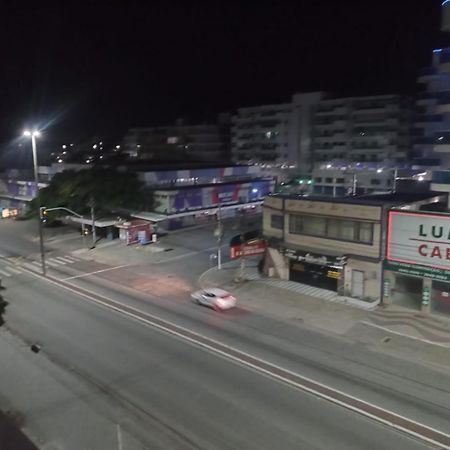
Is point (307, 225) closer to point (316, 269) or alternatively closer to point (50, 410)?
point (316, 269)

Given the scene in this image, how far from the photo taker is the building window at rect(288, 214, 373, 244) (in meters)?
30.4

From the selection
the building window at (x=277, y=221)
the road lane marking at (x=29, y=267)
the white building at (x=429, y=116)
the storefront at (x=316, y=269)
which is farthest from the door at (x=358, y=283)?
the white building at (x=429, y=116)

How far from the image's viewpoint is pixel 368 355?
2242cm

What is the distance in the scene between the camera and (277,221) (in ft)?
118

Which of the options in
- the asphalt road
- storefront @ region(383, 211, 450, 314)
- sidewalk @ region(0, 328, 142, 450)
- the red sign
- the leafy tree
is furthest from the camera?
the leafy tree

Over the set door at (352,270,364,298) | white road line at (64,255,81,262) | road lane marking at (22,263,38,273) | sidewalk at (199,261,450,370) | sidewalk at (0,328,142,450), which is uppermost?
door at (352,270,364,298)

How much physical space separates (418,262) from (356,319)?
5257 millimetres

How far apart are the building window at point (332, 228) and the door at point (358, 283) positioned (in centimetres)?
214

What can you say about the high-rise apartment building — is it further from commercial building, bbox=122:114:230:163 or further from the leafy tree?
the leafy tree

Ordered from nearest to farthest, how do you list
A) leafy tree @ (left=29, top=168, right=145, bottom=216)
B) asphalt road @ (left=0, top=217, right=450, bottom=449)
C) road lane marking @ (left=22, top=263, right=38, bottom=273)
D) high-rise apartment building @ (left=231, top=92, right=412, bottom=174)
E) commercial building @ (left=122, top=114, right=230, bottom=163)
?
asphalt road @ (left=0, top=217, right=450, bottom=449)
road lane marking @ (left=22, top=263, right=38, bottom=273)
leafy tree @ (left=29, top=168, right=145, bottom=216)
high-rise apartment building @ (left=231, top=92, right=412, bottom=174)
commercial building @ (left=122, top=114, right=230, bottom=163)

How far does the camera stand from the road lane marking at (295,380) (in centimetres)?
1609

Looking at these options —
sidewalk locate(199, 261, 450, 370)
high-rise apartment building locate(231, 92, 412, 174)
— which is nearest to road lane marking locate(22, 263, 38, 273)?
sidewalk locate(199, 261, 450, 370)

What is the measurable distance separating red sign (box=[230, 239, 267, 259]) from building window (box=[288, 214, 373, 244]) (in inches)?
105

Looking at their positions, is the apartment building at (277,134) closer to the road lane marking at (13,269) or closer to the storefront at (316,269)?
the storefront at (316,269)
